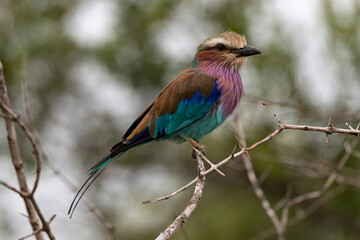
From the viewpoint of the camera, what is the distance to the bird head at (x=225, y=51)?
445cm

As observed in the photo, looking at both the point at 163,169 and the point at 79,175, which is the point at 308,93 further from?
the point at 79,175

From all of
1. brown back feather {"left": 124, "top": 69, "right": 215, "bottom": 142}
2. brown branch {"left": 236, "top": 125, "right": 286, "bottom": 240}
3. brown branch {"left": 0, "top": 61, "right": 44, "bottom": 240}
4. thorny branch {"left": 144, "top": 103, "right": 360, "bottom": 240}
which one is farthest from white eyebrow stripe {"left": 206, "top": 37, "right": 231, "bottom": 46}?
brown branch {"left": 0, "top": 61, "right": 44, "bottom": 240}

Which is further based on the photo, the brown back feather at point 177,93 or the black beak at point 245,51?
the black beak at point 245,51

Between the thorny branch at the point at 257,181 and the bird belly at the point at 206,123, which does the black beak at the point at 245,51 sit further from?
the thorny branch at the point at 257,181

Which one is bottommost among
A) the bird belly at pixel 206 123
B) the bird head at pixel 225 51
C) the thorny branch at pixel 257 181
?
the thorny branch at pixel 257 181

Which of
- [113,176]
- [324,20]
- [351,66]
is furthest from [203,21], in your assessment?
[113,176]

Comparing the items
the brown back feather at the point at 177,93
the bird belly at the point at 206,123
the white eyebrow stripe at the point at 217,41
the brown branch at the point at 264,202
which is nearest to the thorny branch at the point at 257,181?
the brown branch at the point at 264,202

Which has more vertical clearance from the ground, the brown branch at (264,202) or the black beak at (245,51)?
the black beak at (245,51)

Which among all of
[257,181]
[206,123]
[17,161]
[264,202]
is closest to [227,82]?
[206,123]

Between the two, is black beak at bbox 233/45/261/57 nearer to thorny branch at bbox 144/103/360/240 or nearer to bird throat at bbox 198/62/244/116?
bird throat at bbox 198/62/244/116

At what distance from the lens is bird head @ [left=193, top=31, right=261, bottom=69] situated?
4.45 m

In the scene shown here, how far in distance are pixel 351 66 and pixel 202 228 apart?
95.8 inches

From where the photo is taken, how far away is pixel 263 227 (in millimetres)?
5859

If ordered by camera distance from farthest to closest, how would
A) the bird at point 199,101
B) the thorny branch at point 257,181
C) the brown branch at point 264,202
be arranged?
the bird at point 199,101 → the brown branch at point 264,202 → the thorny branch at point 257,181
